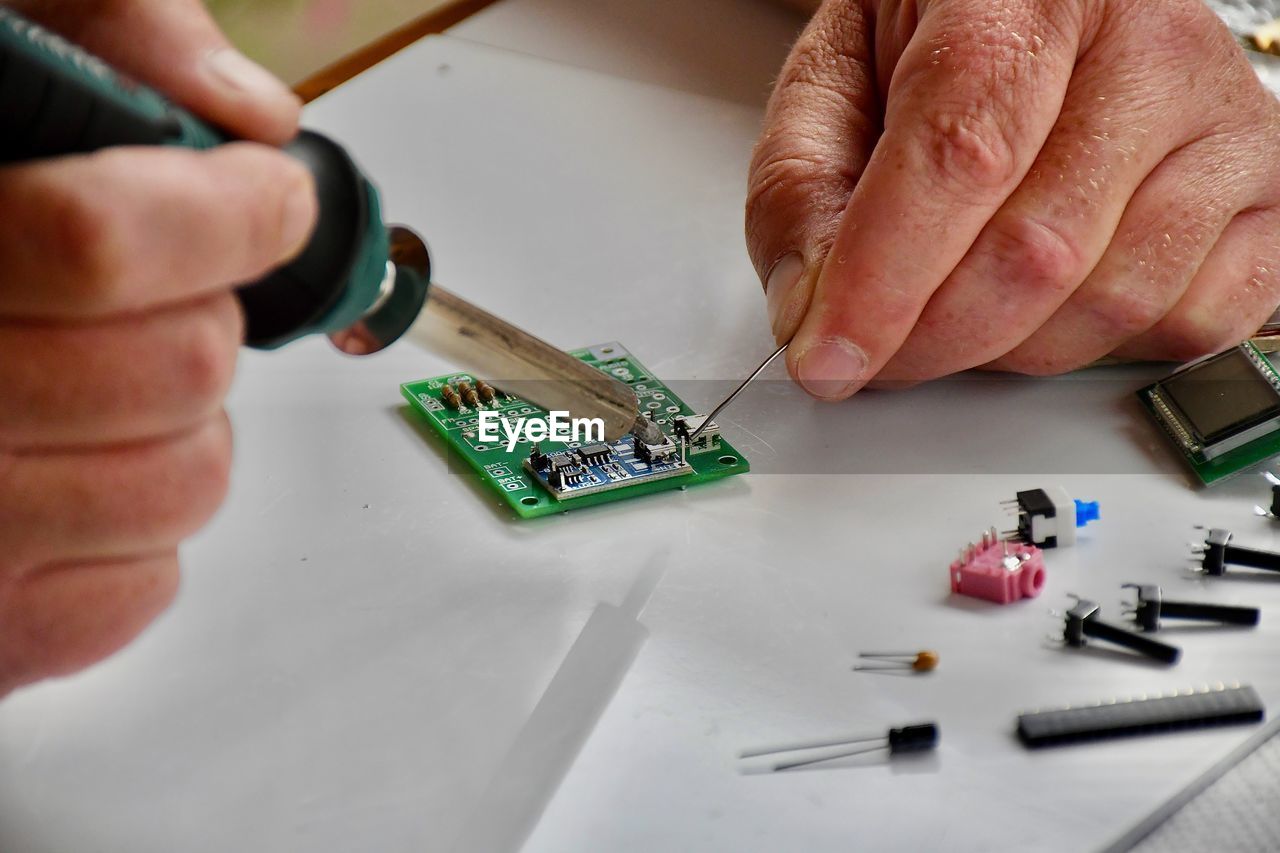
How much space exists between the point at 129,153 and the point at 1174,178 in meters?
0.85

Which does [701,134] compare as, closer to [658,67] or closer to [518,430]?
[658,67]

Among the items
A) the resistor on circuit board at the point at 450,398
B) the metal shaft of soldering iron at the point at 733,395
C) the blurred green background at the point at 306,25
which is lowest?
the blurred green background at the point at 306,25

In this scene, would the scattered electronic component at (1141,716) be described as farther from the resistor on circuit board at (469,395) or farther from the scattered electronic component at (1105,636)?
the resistor on circuit board at (469,395)

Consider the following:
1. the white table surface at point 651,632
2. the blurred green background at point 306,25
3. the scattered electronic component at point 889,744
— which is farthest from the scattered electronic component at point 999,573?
the blurred green background at point 306,25

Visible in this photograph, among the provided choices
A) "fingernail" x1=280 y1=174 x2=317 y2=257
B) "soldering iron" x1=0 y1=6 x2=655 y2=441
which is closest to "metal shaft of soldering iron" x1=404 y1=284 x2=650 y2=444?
"soldering iron" x1=0 y1=6 x2=655 y2=441

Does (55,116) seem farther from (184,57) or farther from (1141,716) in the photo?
(1141,716)

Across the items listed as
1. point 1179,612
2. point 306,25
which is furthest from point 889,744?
point 306,25

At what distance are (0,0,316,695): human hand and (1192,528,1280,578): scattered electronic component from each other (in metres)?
0.61

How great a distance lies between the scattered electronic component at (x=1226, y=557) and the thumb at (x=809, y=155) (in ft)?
1.11

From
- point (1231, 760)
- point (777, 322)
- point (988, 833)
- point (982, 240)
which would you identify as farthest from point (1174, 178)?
point (988, 833)

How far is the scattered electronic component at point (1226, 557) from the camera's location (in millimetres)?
851

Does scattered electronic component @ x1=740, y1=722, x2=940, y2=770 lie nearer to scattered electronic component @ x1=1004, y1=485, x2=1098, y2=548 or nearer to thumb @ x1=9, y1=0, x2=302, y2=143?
scattered electronic component @ x1=1004, y1=485, x2=1098, y2=548

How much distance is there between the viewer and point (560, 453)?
3.09ft

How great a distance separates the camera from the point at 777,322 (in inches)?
41.2
